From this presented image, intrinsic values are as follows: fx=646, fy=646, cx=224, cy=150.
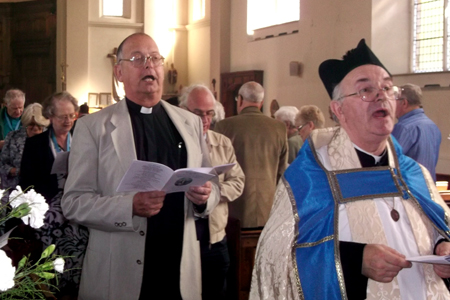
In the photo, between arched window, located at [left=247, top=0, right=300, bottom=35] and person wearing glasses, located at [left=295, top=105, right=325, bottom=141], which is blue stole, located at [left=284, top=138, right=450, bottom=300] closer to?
person wearing glasses, located at [left=295, top=105, right=325, bottom=141]

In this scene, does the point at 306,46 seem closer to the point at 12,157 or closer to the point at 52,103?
the point at 12,157

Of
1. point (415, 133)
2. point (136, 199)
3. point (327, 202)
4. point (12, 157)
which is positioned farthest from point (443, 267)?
point (12, 157)

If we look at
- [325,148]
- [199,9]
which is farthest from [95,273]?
[199,9]

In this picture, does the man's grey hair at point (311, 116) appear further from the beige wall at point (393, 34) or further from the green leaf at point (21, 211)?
the beige wall at point (393, 34)

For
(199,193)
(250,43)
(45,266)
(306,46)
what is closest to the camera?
(45,266)

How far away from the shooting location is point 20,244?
142 inches

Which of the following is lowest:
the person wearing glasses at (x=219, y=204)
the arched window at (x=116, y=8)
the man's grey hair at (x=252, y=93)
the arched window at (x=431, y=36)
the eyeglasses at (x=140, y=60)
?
the person wearing glasses at (x=219, y=204)

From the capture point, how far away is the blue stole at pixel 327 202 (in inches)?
103

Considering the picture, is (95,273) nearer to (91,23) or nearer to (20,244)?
(20,244)

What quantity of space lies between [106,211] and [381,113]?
1293mm

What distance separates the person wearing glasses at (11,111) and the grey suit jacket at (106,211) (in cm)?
569

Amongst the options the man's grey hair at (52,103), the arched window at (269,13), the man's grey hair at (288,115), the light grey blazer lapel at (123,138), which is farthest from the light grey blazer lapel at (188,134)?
the arched window at (269,13)

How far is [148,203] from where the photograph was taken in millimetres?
2941

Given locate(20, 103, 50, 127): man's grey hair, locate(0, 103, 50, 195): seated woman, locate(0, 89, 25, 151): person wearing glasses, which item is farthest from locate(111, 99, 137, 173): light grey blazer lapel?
locate(0, 89, 25, 151): person wearing glasses
